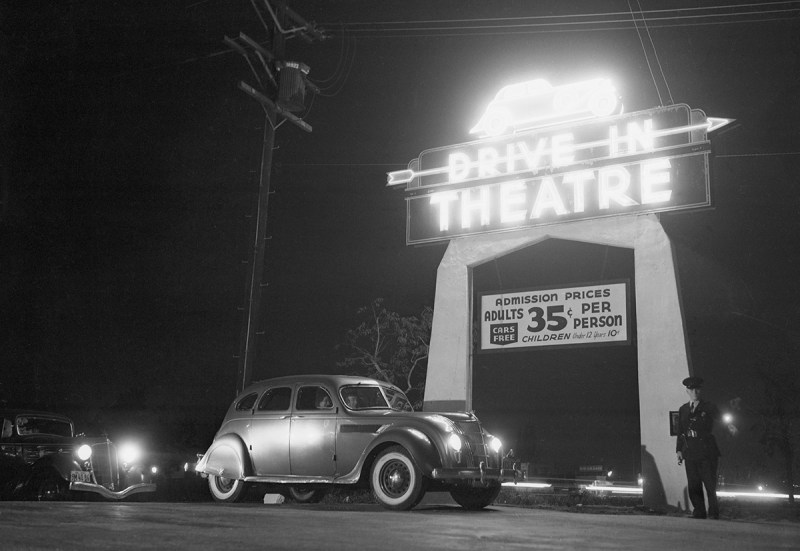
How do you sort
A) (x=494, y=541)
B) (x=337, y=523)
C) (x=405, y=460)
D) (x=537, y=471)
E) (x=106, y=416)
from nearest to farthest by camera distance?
(x=494, y=541)
(x=337, y=523)
(x=405, y=460)
(x=106, y=416)
(x=537, y=471)

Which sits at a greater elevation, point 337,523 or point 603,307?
point 603,307

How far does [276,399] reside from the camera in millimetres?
12516

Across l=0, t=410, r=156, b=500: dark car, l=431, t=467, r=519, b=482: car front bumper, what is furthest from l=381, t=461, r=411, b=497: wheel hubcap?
l=0, t=410, r=156, b=500: dark car

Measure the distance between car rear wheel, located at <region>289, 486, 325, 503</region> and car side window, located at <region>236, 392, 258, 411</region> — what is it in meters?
1.53

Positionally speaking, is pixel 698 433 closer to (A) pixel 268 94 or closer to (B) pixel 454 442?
(B) pixel 454 442

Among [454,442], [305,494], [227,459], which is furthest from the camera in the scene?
[305,494]

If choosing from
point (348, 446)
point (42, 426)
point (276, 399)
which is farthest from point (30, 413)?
point (348, 446)

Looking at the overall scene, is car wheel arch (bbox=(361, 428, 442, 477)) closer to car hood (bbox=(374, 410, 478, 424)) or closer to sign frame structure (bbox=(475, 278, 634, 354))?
car hood (bbox=(374, 410, 478, 424))

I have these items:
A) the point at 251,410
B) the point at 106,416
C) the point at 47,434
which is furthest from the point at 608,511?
the point at 106,416

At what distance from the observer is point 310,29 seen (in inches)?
827

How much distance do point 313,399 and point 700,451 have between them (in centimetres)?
525

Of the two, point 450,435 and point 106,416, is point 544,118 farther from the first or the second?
point 106,416

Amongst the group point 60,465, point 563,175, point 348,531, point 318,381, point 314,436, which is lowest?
point 348,531

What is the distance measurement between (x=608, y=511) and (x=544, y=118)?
24.8 feet
